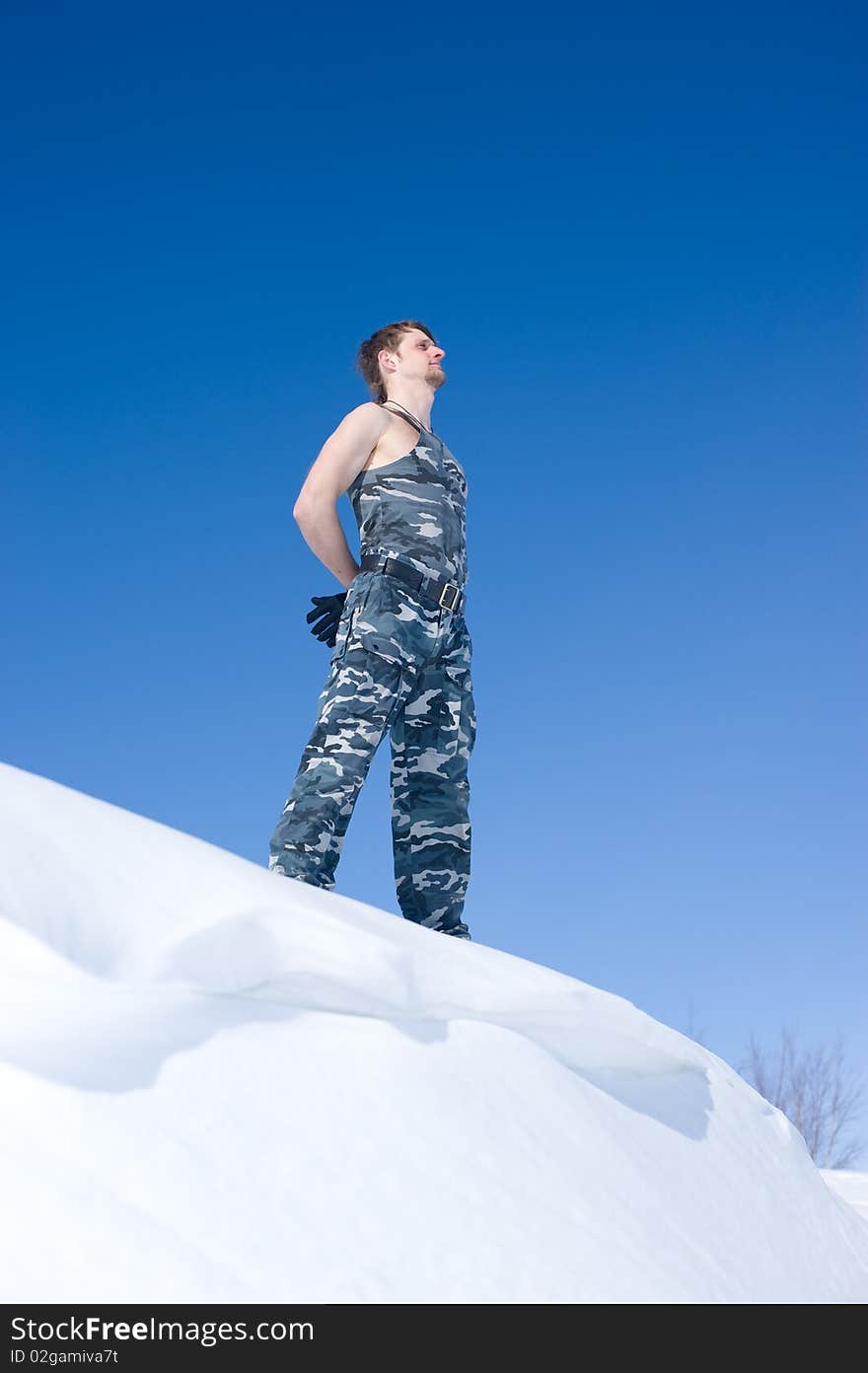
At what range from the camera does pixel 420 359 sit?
3.33 meters

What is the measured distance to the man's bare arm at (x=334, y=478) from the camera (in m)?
3.01

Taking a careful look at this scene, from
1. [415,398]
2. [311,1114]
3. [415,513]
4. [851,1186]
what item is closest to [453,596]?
[415,513]

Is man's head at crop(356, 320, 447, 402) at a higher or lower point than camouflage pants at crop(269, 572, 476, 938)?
higher

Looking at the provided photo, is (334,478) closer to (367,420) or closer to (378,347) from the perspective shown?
(367,420)

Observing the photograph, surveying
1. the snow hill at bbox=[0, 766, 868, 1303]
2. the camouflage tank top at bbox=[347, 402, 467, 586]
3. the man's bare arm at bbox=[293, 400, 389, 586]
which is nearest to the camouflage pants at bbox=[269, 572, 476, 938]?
the camouflage tank top at bbox=[347, 402, 467, 586]

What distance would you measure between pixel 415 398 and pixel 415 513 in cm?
48

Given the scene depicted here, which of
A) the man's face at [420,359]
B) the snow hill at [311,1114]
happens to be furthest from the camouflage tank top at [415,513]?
the snow hill at [311,1114]

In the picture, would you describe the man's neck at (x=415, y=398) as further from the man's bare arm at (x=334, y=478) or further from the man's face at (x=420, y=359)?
the man's bare arm at (x=334, y=478)

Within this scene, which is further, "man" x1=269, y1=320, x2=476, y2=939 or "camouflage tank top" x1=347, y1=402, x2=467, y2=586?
"camouflage tank top" x1=347, y1=402, x2=467, y2=586

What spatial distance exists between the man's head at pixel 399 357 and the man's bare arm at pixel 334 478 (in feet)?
0.83

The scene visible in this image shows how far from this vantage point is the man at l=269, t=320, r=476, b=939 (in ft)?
8.72

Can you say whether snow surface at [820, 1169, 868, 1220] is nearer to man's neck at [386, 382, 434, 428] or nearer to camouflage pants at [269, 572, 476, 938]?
camouflage pants at [269, 572, 476, 938]

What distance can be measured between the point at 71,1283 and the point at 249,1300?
15cm
